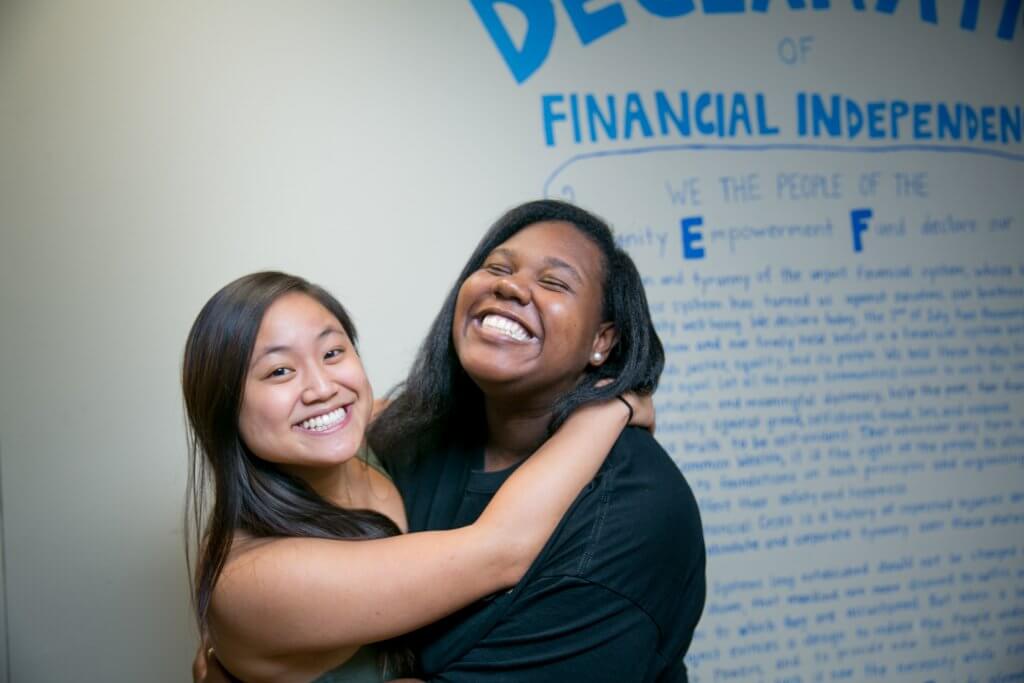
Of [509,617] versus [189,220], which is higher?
[189,220]

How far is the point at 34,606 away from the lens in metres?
1.82

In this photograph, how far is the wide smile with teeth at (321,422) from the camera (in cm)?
120

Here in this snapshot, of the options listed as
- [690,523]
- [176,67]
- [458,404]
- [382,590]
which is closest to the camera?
[382,590]

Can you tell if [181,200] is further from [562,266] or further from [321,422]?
[562,266]

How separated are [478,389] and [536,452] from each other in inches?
11.6

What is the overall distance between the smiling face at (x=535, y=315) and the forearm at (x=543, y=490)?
0.13 meters

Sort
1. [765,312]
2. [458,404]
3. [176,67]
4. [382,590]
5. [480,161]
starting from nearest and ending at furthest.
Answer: [382,590] → [458,404] → [176,67] → [480,161] → [765,312]

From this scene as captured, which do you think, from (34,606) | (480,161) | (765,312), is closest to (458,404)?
(480,161)

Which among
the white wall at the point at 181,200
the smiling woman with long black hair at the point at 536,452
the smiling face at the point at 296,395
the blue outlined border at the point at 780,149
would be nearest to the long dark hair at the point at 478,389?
the smiling woman with long black hair at the point at 536,452

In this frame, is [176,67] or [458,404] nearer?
[458,404]

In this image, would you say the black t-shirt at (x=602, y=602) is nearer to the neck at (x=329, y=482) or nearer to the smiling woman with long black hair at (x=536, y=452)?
the smiling woman with long black hair at (x=536, y=452)

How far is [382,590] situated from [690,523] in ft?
1.54

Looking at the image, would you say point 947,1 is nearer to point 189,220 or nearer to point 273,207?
point 273,207

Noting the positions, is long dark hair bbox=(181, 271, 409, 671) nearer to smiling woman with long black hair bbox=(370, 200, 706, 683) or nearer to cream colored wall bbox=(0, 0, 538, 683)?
smiling woman with long black hair bbox=(370, 200, 706, 683)
